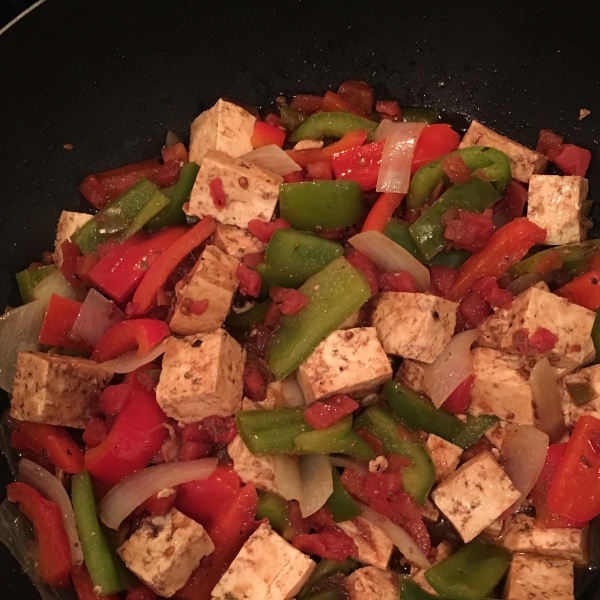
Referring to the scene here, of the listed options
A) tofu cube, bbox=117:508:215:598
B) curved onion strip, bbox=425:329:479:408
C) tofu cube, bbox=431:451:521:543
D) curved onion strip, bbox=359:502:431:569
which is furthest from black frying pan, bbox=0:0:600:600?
curved onion strip, bbox=425:329:479:408

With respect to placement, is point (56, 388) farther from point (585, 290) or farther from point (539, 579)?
point (585, 290)

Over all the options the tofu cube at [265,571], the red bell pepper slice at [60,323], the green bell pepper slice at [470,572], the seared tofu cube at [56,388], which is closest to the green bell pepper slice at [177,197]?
the red bell pepper slice at [60,323]

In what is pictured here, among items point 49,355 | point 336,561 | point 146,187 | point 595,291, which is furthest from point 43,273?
point 595,291

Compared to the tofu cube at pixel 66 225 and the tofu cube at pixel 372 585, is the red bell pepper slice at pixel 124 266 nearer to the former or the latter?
the tofu cube at pixel 66 225

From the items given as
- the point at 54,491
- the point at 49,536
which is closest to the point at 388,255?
the point at 54,491

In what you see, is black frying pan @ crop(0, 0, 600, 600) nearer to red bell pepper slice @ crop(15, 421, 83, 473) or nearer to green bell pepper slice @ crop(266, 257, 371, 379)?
red bell pepper slice @ crop(15, 421, 83, 473)

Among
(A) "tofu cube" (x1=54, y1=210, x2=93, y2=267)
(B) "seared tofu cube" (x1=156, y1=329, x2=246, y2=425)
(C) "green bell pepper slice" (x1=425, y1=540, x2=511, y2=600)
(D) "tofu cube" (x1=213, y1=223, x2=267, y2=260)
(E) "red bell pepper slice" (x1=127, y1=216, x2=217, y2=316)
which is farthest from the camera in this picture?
(A) "tofu cube" (x1=54, y1=210, x2=93, y2=267)
